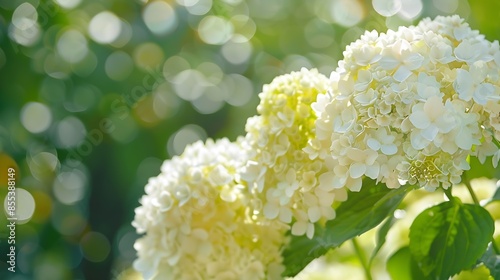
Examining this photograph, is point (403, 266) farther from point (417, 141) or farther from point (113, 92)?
point (113, 92)

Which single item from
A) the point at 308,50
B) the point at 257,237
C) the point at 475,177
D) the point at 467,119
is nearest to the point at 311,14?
the point at 308,50

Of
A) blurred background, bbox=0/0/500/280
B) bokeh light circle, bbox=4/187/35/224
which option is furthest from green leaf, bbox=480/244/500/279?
bokeh light circle, bbox=4/187/35/224

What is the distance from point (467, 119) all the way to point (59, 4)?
4.67 feet

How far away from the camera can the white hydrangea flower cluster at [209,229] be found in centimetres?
74

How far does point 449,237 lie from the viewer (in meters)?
0.67

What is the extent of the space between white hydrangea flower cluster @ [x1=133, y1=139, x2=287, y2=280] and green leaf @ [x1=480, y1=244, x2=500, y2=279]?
18 cm

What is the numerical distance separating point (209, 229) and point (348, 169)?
187 mm

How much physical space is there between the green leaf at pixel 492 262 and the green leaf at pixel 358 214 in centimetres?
9

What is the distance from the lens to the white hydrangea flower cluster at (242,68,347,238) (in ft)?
2.22

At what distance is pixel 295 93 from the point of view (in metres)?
0.71

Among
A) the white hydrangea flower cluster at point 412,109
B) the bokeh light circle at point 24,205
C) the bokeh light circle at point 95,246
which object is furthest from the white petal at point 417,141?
the bokeh light circle at point 95,246

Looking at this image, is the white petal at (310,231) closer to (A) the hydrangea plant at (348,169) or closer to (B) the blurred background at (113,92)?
(A) the hydrangea plant at (348,169)

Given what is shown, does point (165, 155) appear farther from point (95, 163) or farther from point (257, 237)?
point (257, 237)

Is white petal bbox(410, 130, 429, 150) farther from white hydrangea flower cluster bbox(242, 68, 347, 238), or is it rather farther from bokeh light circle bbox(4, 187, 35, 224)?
bokeh light circle bbox(4, 187, 35, 224)
